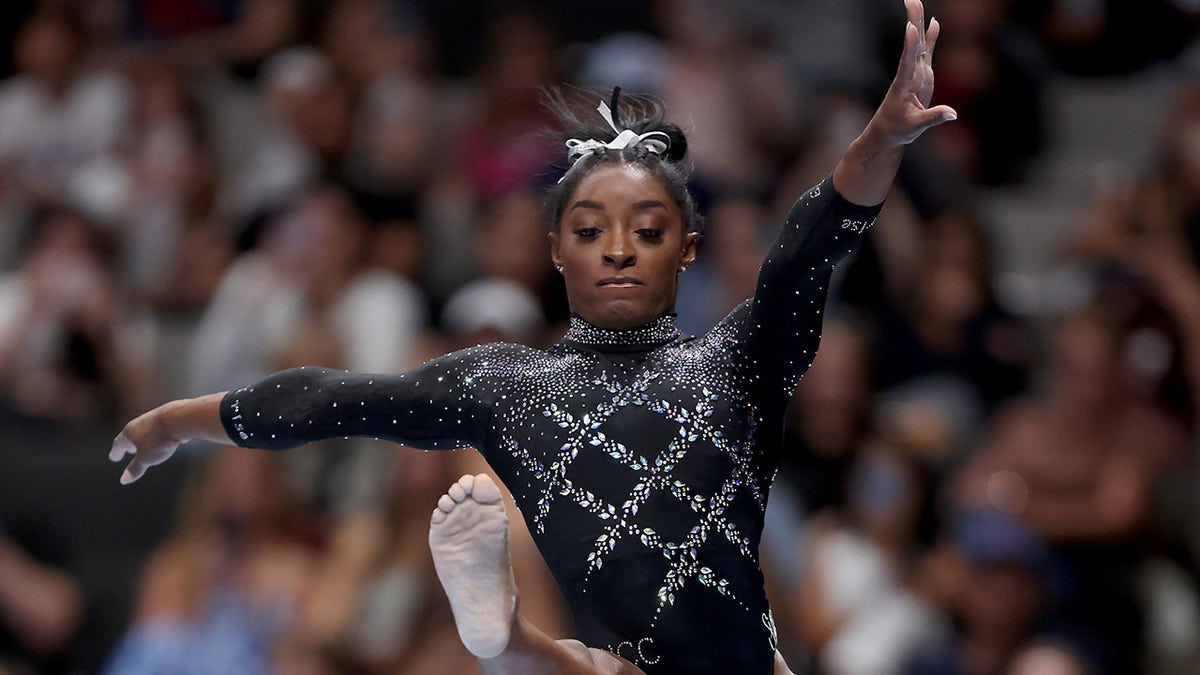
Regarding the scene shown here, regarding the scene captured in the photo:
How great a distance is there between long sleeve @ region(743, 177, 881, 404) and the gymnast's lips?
8.5 inches

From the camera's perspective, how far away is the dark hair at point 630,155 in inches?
128

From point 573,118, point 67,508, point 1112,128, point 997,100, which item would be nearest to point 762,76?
point 997,100

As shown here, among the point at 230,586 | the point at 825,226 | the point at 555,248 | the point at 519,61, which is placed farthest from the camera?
the point at 519,61

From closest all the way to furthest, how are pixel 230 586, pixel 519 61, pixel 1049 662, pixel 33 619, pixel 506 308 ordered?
pixel 1049 662
pixel 230 586
pixel 506 308
pixel 33 619
pixel 519 61

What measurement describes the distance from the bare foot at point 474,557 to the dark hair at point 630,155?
2.12 ft

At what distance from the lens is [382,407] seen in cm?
321

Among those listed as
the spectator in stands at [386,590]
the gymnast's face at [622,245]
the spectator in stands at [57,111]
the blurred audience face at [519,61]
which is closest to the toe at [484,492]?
the gymnast's face at [622,245]

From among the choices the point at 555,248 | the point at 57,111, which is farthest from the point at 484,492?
the point at 57,111

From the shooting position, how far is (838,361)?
6008 mm

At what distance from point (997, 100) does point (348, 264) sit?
2.69 metres

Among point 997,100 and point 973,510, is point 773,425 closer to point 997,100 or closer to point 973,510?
point 973,510

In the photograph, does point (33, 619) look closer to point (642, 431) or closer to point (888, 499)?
point (888, 499)

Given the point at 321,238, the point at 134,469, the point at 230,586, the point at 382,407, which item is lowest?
the point at 230,586

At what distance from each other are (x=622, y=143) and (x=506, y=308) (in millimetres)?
2786
